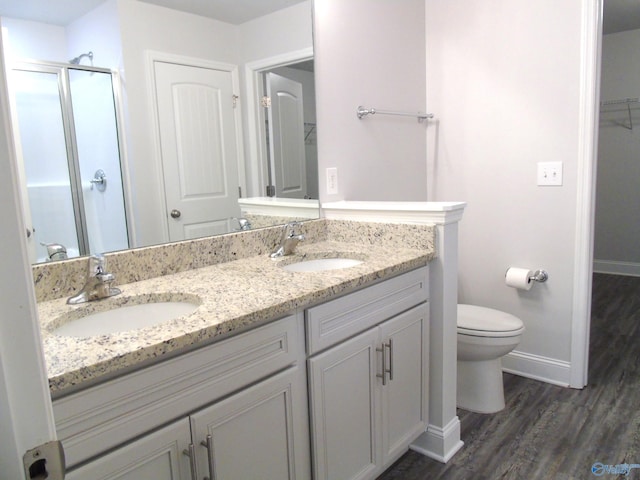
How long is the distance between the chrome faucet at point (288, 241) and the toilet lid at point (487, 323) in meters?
0.90

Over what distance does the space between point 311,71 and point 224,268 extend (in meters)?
1.00

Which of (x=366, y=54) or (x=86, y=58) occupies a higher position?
(x=366, y=54)

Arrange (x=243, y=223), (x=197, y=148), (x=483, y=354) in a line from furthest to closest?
(x=483, y=354)
(x=243, y=223)
(x=197, y=148)

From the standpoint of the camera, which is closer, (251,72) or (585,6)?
(251,72)

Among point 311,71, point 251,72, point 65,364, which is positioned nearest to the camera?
point 65,364

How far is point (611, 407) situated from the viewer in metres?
2.22

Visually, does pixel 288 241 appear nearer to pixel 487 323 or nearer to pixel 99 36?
pixel 99 36

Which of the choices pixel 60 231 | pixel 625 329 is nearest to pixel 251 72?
pixel 60 231

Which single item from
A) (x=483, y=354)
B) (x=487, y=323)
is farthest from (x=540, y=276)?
(x=483, y=354)

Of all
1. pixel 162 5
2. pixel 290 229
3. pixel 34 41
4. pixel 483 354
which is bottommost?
pixel 483 354

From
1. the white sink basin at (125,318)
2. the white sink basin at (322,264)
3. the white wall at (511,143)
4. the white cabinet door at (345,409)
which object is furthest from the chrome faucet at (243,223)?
the white wall at (511,143)

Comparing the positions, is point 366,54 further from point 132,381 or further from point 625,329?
point 625,329

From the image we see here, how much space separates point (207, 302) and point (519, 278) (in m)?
1.80

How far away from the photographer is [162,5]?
155cm
